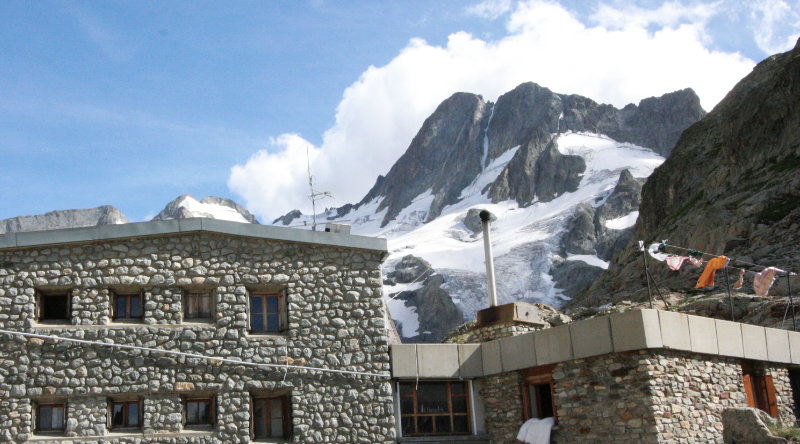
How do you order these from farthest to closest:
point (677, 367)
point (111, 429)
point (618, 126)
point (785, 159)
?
point (618, 126)
point (785, 159)
point (111, 429)
point (677, 367)

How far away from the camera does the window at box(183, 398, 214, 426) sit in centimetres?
1678

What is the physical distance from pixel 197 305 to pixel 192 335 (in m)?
0.76

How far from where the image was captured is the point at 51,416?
53.8 feet

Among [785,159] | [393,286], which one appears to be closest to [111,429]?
[785,159]

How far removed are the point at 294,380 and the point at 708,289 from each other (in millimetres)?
29570

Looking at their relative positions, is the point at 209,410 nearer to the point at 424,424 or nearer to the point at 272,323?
the point at 272,323

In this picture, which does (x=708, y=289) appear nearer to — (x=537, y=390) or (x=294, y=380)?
(x=537, y=390)

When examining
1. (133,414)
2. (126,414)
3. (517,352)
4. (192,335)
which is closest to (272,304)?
(192,335)

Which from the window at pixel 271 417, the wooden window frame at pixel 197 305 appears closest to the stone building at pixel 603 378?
the window at pixel 271 417

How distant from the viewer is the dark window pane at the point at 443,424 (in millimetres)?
18266

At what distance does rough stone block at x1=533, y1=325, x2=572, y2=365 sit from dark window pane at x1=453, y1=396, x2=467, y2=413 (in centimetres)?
247

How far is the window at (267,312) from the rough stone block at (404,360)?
2414 mm

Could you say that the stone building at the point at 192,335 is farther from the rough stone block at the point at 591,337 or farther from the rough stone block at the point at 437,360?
the rough stone block at the point at 591,337

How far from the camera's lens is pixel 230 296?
17.3m
